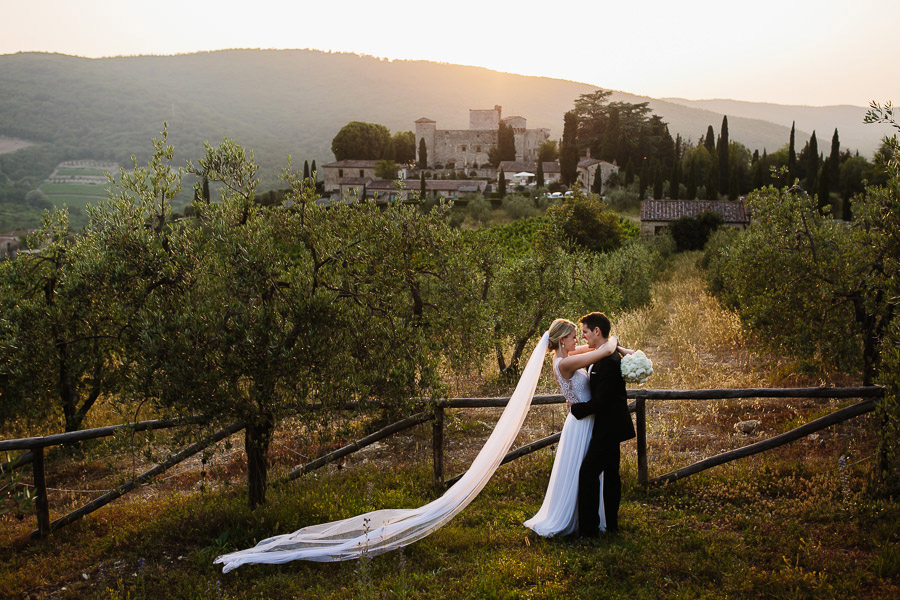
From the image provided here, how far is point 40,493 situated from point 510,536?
522 centimetres

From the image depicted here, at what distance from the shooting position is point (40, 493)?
7152mm

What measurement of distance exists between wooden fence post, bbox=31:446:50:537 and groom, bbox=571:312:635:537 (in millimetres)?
5862

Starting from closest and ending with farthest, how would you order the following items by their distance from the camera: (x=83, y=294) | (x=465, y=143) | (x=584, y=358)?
(x=584, y=358), (x=83, y=294), (x=465, y=143)

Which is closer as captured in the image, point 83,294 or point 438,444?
point 438,444

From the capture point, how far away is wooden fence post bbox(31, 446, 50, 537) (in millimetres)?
7070

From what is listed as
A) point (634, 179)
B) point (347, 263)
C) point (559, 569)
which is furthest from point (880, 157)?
point (634, 179)

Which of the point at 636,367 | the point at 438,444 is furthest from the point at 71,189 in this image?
the point at 636,367

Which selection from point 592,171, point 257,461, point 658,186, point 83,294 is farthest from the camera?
point 592,171

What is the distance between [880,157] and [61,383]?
496 inches

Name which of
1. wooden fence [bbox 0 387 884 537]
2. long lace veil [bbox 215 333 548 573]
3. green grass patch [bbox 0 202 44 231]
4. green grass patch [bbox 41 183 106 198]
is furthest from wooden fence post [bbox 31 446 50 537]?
green grass patch [bbox 41 183 106 198]

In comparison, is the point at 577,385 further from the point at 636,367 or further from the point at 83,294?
the point at 83,294

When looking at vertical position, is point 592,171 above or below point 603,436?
above

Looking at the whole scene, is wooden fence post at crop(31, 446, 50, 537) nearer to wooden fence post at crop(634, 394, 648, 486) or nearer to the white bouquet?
the white bouquet

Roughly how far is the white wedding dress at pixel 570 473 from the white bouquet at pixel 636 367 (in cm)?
47
